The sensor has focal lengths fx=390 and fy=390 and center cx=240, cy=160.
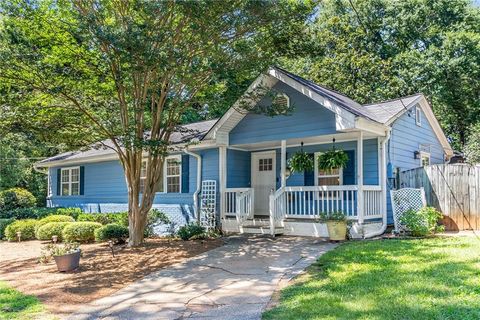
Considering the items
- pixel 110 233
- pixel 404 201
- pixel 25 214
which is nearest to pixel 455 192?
pixel 404 201

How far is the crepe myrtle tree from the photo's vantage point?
25.5ft

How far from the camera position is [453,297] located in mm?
4520

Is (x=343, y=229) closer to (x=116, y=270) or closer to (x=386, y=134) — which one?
(x=386, y=134)

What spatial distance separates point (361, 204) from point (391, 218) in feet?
6.85

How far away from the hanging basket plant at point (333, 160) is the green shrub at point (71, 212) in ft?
34.3

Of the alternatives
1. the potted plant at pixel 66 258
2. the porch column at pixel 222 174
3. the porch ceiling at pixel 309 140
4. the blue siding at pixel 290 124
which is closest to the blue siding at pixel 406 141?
the porch ceiling at pixel 309 140

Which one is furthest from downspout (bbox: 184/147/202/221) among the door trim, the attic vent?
the attic vent

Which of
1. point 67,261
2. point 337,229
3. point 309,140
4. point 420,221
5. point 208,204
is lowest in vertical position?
point 67,261

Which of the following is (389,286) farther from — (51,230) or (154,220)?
(51,230)

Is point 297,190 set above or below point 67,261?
above

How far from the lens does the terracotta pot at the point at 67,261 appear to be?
754 cm

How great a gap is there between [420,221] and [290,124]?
4.09 m

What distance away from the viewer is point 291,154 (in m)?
12.1

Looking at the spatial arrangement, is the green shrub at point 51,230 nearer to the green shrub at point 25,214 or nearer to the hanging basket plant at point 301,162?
the green shrub at point 25,214
